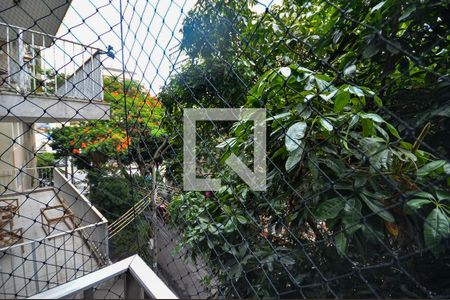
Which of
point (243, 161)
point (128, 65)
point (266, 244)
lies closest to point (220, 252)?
point (266, 244)

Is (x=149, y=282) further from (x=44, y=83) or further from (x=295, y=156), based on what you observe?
(x=44, y=83)

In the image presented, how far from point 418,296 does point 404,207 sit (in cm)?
23

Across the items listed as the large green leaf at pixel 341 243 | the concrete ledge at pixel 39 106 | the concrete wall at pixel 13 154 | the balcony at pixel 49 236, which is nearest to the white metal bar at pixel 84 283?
the large green leaf at pixel 341 243

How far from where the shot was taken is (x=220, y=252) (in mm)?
759

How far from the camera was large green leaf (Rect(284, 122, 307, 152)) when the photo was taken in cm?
48

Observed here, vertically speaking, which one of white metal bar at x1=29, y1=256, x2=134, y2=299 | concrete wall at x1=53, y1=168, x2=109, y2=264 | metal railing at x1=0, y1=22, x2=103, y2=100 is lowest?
white metal bar at x1=29, y1=256, x2=134, y2=299

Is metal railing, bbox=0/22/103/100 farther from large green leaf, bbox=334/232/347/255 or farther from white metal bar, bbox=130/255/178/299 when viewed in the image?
large green leaf, bbox=334/232/347/255

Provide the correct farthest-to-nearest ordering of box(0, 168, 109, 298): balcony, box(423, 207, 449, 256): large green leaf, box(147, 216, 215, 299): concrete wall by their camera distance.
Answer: box(0, 168, 109, 298): balcony < box(147, 216, 215, 299): concrete wall < box(423, 207, 449, 256): large green leaf

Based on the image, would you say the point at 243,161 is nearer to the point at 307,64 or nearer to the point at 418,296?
the point at 307,64

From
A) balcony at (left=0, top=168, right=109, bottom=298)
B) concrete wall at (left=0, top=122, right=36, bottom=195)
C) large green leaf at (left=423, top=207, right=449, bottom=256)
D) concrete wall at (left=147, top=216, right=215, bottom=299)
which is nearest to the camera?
large green leaf at (left=423, top=207, right=449, bottom=256)

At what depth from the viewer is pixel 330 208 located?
47 centimetres

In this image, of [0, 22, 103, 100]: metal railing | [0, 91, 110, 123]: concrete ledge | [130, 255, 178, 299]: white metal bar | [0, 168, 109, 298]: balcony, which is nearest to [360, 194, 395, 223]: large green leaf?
[130, 255, 178, 299]: white metal bar

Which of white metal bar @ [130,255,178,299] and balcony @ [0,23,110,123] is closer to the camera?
white metal bar @ [130,255,178,299]

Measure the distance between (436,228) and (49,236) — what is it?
1824 mm
